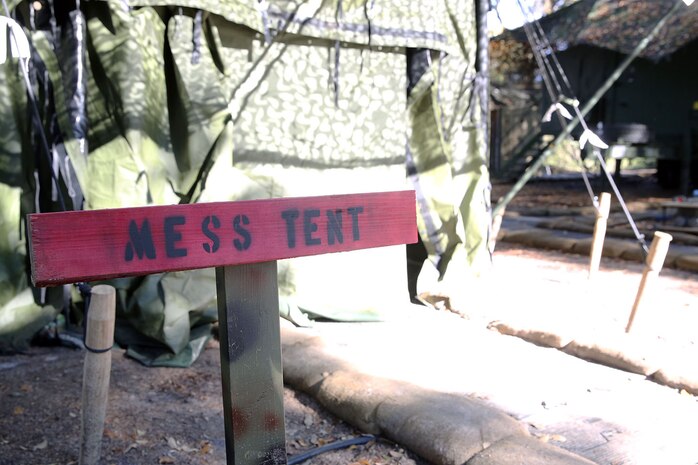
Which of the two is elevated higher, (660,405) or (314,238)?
(314,238)

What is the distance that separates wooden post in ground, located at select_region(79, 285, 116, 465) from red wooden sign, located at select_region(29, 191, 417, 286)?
734 millimetres

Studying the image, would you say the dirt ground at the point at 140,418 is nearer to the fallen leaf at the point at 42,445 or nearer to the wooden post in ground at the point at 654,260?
the fallen leaf at the point at 42,445

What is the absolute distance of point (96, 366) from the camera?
229cm

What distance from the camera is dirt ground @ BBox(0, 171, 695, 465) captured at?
2.59 meters

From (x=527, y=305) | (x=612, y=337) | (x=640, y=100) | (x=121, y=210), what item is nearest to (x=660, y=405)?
(x=612, y=337)

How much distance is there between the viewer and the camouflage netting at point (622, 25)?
884 cm

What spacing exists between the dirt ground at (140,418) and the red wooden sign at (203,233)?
1056 mm

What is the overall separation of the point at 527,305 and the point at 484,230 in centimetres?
68

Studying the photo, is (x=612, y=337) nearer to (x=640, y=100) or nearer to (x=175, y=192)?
(x=175, y=192)

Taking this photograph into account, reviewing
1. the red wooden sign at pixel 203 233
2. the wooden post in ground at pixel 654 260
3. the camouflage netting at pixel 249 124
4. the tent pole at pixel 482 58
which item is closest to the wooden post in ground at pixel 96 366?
the red wooden sign at pixel 203 233

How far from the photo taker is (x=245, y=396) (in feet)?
6.10

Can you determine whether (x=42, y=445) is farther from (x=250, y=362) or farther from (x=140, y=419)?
(x=250, y=362)

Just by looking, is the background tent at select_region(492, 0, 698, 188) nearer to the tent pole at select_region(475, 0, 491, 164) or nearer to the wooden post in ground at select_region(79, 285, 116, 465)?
the tent pole at select_region(475, 0, 491, 164)

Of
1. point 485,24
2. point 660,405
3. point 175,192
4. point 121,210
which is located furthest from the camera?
point 485,24
